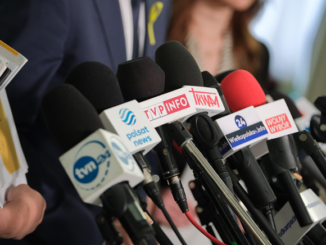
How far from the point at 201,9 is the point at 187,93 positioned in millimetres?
1002

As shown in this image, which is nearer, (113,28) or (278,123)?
(278,123)

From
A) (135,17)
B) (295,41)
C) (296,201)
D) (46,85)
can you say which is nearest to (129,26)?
(135,17)

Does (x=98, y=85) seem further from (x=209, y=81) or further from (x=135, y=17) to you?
(x=135, y=17)

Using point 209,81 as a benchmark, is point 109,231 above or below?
below

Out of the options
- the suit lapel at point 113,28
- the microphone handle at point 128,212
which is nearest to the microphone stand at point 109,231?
the microphone handle at point 128,212

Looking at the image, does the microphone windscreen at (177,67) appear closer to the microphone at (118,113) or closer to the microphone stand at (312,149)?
the microphone at (118,113)

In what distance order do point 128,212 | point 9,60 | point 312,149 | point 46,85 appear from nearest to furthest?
1. point 128,212
2. point 9,60
3. point 312,149
4. point 46,85

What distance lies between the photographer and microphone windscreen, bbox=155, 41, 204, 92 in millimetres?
462

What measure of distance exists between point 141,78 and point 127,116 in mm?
79

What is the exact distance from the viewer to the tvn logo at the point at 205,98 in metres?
0.44

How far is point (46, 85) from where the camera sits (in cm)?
67

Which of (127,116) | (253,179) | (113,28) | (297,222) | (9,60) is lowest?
(297,222)

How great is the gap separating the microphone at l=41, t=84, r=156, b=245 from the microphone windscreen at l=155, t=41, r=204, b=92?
17 centimetres

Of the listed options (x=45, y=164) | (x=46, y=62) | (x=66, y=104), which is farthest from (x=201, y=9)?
(x=66, y=104)
